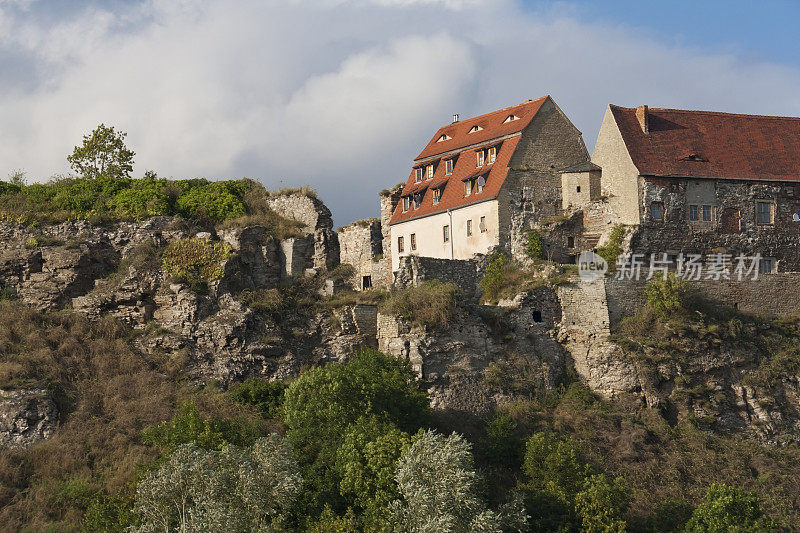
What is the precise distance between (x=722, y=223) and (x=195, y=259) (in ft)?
72.5

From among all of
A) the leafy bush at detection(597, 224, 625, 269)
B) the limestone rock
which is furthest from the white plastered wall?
the limestone rock

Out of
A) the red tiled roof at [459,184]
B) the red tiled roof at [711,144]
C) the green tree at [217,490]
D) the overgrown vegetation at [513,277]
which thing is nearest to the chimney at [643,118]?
the red tiled roof at [711,144]

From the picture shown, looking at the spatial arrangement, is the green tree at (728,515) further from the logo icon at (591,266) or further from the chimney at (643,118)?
the chimney at (643,118)

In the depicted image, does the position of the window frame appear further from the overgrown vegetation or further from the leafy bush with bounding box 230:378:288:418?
the leafy bush with bounding box 230:378:288:418

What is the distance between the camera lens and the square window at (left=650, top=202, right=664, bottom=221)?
50.8 metres

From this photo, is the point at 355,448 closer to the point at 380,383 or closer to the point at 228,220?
the point at 380,383

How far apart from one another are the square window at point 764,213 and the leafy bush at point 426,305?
578 inches

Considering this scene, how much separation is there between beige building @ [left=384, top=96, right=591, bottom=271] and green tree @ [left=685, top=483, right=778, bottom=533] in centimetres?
1581

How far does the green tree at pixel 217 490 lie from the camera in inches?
1318

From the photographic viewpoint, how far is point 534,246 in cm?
5112

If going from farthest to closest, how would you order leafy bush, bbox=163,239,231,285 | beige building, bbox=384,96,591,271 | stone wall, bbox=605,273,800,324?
beige building, bbox=384,96,591,271 → stone wall, bbox=605,273,800,324 → leafy bush, bbox=163,239,231,285

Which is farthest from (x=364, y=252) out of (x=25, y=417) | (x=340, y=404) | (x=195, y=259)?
(x=25, y=417)

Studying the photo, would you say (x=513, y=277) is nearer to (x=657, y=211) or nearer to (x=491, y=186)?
(x=491, y=186)

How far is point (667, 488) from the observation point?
4225 centimetres
